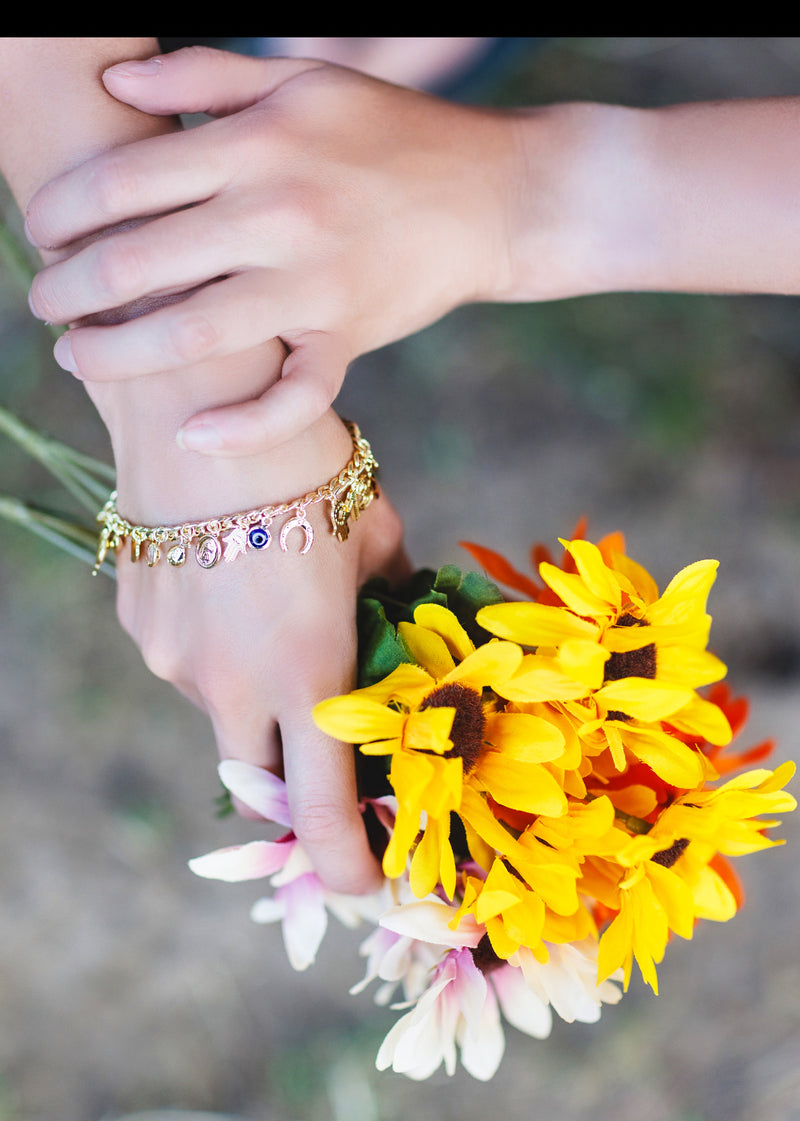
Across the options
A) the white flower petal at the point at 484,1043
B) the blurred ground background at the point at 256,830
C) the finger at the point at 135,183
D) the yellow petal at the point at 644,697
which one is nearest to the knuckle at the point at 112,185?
the finger at the point at 135,183

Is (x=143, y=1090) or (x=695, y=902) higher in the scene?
(x=695, y=902)

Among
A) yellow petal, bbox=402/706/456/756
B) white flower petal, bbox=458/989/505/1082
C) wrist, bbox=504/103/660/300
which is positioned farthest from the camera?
wrist, bbox=504/103/660/300

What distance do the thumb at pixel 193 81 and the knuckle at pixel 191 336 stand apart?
153mm

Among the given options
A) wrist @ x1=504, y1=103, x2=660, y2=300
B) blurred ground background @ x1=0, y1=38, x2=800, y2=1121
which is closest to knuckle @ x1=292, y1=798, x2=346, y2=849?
wrist @ x1=504, y1=103, x2=660, y2=300

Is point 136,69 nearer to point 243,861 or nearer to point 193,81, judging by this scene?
point 193,81

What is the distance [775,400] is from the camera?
49.3 inches

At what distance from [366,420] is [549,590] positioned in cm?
82

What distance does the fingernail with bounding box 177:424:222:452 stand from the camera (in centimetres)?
43

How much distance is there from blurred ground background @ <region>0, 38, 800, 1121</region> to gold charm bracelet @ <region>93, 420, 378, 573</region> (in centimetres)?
69

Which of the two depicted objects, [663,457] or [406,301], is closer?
[406,301]

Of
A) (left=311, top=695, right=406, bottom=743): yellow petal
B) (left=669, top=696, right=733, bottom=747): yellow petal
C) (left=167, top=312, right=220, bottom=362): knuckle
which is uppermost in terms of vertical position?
(left=167, top=312, right=220, bottom=362): knuckle

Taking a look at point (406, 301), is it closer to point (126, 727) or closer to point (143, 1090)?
point (126, 727)

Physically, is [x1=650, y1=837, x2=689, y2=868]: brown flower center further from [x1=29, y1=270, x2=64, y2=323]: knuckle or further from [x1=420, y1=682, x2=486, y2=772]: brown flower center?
[x1=29, y1=270, x2=64, y2=323]: knuckle

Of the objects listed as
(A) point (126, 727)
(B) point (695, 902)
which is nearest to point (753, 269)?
(B) point (695, 902)
